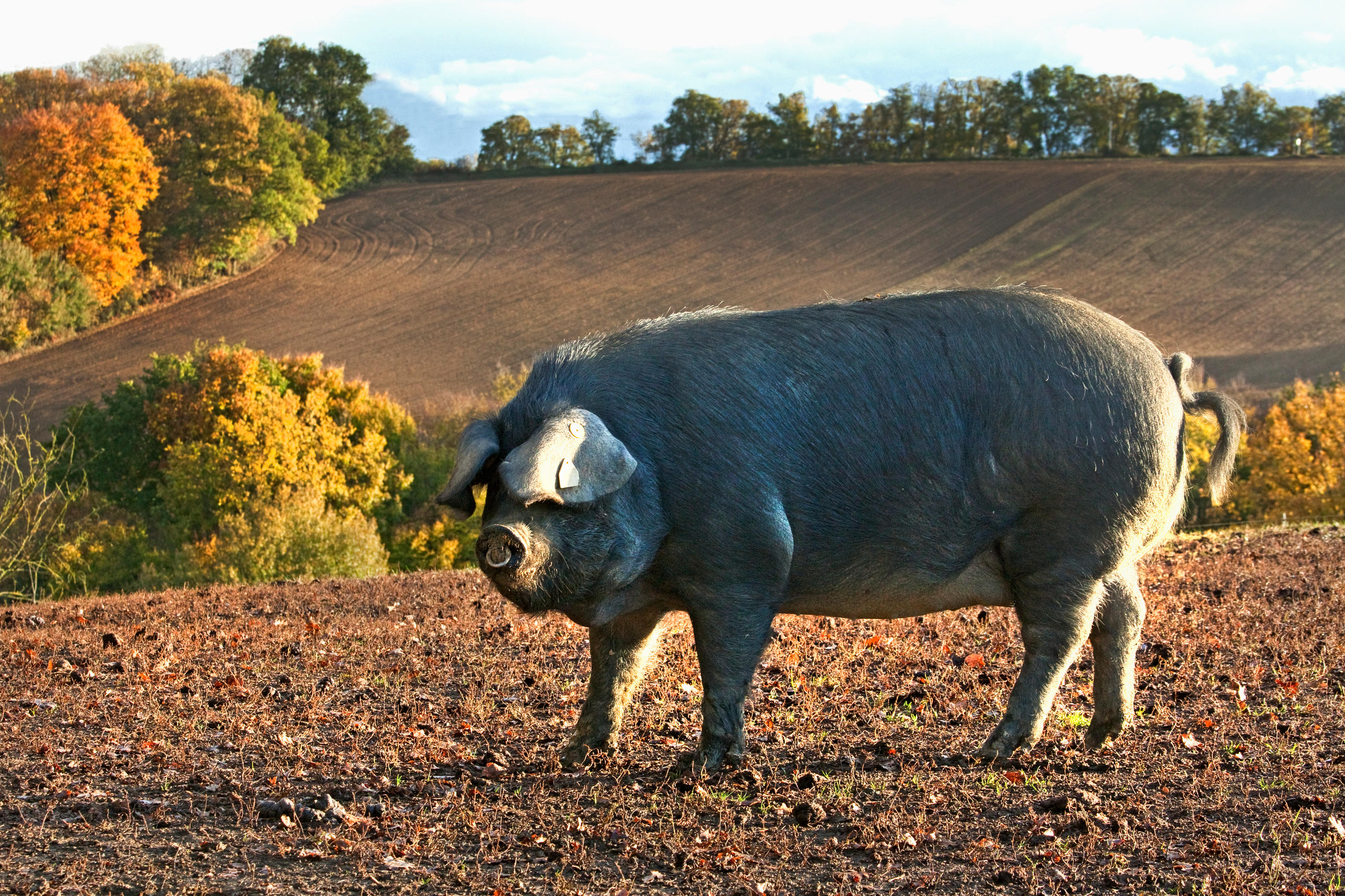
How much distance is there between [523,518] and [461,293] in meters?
55.7

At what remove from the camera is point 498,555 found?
205 inches

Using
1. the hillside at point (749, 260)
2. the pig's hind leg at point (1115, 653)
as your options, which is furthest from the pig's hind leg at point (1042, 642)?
the hillside at point (749, 260)

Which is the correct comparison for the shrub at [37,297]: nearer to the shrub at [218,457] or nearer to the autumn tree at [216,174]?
the autumn tree at [216,174]

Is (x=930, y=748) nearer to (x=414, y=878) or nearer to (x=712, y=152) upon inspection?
(x=414, y=878)

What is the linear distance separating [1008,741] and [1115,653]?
0.79 meters

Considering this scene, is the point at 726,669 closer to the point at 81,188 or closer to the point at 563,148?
the point at 81,188

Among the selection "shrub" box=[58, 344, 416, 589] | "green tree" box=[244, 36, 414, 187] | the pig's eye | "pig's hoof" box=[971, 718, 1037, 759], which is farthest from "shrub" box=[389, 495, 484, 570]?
"green tree" box=[244, 36, 414, 187]

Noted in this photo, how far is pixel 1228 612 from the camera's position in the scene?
9.95m

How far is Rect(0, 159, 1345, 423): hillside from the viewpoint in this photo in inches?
2019

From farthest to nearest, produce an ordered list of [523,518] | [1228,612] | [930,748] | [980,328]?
[1228,612] → [930,748] → [980,328] → [523,518]

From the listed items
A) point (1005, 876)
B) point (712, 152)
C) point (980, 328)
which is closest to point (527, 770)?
point (1005, 876)

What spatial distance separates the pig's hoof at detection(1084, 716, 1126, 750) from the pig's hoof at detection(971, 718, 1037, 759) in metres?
0.46

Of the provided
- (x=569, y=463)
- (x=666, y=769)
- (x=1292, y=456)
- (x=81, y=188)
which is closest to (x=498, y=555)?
(x=569, y=463)

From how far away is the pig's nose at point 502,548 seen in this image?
521 centimetres
